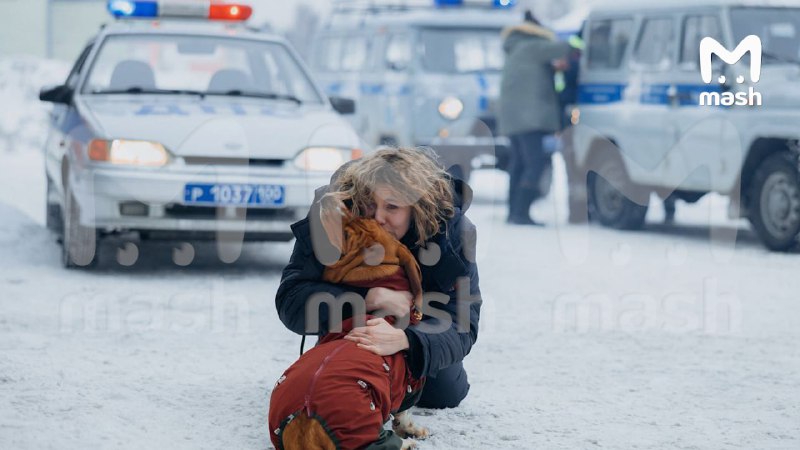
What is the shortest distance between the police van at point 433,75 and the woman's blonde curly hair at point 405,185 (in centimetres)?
945

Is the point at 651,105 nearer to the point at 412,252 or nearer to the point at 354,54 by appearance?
the point at 354,54

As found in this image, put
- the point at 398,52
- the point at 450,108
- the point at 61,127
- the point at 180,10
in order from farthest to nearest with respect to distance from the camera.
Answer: the point at 398,52 → the point at 450,108 → the point at 180,10 → the point at 61,127

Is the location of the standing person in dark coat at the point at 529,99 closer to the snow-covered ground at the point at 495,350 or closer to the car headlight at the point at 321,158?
the snow-covered ground at the point at 495,350

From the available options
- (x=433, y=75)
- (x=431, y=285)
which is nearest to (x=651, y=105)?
(x=433, y=75)

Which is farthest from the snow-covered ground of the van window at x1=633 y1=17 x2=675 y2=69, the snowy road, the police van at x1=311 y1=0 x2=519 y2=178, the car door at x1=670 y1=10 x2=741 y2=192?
the police van at x1=311 y1=0 x2=519 y2=178

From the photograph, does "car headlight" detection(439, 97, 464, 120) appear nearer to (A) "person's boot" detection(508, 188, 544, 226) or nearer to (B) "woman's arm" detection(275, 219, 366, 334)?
(A) "person's boot" detection(508, 188, 544, 226)

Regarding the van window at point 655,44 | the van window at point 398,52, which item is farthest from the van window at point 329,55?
the van window at point 655,44

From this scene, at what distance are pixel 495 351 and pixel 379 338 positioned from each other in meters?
2.13

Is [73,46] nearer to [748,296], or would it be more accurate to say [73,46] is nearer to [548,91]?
[548,91]

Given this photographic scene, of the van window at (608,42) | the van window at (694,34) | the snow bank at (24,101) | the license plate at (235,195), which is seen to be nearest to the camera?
the license plate at (235,195)

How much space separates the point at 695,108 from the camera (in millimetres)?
10391

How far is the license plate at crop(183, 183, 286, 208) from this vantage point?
7719 millimetres

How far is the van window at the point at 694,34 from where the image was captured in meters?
10.3

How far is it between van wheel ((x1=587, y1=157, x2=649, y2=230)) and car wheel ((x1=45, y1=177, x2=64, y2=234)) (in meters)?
4.78
